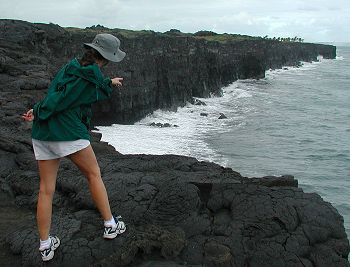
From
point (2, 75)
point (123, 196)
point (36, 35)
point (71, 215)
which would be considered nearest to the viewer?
point (71, 215)

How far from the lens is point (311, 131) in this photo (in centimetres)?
2631

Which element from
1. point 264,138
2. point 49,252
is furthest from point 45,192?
point 264,138

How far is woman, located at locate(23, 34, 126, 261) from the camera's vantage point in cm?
420

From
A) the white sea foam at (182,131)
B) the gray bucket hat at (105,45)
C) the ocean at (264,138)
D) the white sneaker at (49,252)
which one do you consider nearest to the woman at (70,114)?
the gray bucket hat at (105,45)

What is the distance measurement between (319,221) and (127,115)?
Answer: 22933 mm

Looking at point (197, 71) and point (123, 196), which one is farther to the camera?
point (197, 71)

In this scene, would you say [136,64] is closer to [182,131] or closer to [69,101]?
[182,131]

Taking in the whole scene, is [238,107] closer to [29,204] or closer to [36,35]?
[36,35]

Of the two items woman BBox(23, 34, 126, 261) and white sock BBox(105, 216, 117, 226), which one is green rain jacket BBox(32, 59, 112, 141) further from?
white sock BBox(105, 216, 117, 226)

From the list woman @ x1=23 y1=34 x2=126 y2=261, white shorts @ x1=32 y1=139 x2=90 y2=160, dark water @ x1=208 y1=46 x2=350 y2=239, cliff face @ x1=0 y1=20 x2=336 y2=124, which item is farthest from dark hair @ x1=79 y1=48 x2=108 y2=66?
cliff face @ x1=0 y1=20 x2=336 y2=124

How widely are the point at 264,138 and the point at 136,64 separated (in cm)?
1099

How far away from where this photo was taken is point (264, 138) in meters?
23.8

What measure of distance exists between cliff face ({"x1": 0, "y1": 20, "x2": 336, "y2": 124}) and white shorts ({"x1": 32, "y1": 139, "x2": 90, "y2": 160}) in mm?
10631

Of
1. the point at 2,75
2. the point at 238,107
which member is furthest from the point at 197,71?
the point at 2,75
